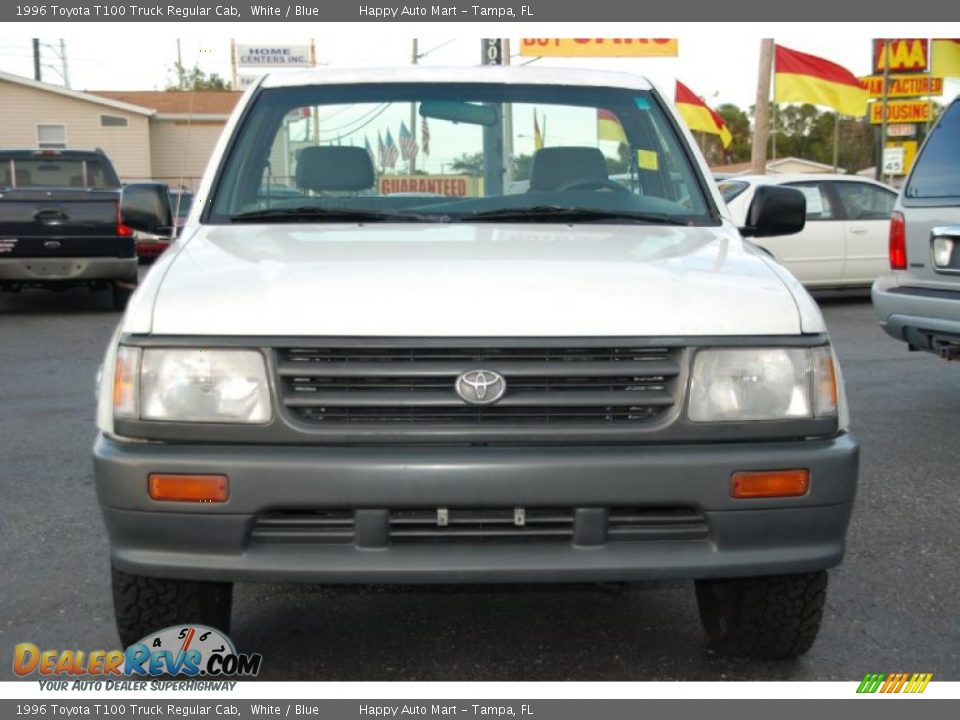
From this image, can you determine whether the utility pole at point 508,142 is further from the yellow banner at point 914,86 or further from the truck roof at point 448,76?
the yellow banner at point 914,86

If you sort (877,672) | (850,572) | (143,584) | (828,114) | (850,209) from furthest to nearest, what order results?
(828,114)
(850,209)
(850,572)
(877,672)
(143,584)

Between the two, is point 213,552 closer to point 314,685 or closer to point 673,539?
point 314,685

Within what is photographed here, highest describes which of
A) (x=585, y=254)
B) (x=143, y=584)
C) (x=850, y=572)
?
(x=585, y=254)

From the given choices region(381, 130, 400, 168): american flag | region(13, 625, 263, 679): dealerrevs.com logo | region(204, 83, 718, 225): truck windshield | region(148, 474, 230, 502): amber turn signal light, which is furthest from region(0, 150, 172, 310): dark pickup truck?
region(148, 474, 230, 502): amber turn signal light

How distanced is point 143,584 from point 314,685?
55cm

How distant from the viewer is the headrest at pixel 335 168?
13.8 feet

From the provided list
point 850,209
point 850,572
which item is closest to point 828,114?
point 850,209

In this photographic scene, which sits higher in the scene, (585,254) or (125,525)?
(585,254)

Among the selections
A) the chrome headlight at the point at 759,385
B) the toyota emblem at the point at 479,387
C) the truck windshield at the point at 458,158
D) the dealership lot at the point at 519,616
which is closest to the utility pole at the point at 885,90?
the dealership lot at the point at 519,616

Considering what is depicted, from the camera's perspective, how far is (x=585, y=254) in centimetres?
337

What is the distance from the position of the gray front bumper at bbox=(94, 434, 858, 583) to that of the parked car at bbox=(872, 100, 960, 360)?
435 cm

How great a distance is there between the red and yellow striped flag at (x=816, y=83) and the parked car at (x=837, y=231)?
561cm

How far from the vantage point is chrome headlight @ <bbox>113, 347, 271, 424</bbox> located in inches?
116

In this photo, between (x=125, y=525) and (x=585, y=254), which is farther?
(x=585, y=254)
